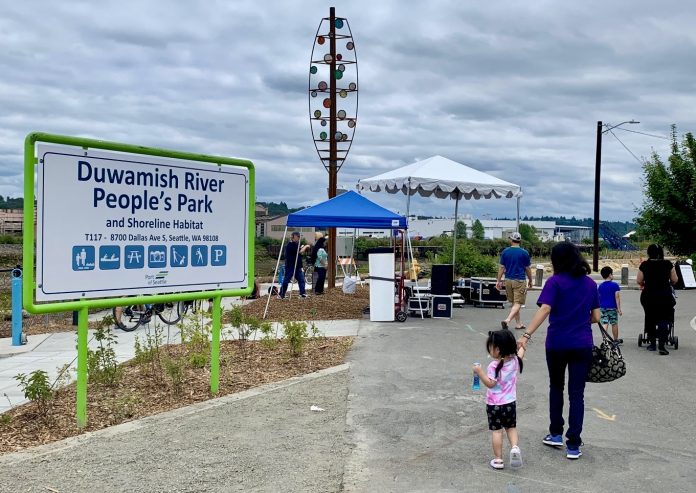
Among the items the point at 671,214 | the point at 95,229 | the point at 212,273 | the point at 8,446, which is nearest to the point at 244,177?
the point at 212,273

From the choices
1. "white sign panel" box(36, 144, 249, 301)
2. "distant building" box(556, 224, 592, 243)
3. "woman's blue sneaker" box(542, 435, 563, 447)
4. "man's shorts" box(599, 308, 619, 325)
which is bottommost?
"woman's blue sneaker" box(542, 435, 563, 447)

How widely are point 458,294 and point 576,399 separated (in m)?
12.0

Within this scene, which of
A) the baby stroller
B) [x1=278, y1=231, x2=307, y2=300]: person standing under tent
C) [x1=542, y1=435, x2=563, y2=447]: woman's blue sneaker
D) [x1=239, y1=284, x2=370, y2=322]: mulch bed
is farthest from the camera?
[x1=278, y1=231, x2=307, y2=300]: person standing under tent

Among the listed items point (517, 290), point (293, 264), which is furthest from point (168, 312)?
point (517, 290)

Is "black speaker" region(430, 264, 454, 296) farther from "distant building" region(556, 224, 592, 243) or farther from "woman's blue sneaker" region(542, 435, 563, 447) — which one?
"distant building" region(556, 224, 592, 243)

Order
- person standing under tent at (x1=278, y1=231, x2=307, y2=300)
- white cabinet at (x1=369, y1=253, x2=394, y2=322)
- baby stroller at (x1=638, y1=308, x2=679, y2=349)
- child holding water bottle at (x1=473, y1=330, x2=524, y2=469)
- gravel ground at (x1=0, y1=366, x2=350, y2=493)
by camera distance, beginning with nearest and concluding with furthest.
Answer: gravel ground at (x1=0, y1=366, x2=350, y2=493) < child holding water bottle at (x1=473, y1=330, x2=524, y2=469) < baby stroller at (x1=638, y1=308, x2=679, y2=349) < white cabinet at (x1=369, y1=253, x2=394, y2=322) < person standing under tent at (x1=278, y1=231, x2=307, y2=300)

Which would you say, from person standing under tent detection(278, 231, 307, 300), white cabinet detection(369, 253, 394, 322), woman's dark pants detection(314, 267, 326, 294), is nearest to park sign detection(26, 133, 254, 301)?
white cabinet detection(369, 253, 394, 322)

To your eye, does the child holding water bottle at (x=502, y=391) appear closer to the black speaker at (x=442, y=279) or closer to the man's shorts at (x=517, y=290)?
the man's shorts at (x=517, y=290)

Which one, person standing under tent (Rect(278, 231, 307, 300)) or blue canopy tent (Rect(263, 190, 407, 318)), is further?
person standing under tent (Rect(278, 231, 307, 300))

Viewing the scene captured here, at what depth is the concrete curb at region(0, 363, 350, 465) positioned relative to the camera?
5786mm

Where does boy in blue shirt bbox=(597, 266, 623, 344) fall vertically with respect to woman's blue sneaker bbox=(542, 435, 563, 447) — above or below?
above

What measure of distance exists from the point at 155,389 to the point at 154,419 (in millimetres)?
1254

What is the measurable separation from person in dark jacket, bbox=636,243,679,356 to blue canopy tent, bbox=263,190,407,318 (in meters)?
4.78

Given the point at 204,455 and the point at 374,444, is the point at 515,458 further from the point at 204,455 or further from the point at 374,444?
the point at 204,455
